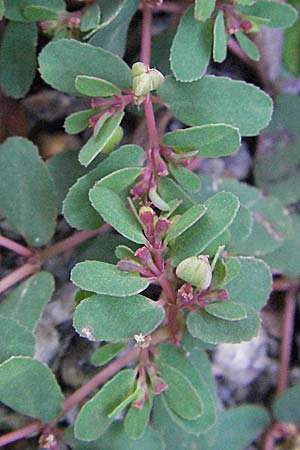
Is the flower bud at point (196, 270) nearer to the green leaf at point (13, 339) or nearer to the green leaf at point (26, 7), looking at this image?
the green leaf at point (13, 339)

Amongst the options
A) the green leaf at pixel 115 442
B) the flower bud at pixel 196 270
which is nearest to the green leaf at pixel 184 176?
the flower bud at pixel 196 270

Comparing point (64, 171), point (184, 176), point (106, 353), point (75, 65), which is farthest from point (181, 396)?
point (75, 65)

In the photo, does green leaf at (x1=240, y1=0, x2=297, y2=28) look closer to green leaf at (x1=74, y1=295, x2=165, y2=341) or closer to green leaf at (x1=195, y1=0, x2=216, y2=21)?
green leaf at (x1=195, y1=0, x2=216, y2=21)

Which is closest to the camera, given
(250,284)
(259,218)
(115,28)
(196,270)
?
(196,270)

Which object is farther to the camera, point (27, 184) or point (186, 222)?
point (27, 184)

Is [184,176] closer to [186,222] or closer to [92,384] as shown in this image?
[186,222]

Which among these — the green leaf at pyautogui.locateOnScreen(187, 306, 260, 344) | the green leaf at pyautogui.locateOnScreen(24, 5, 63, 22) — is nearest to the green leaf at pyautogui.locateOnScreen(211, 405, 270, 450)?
the green leaf at pyautogui.locateOnScreen(187, 306, 260, 344)
